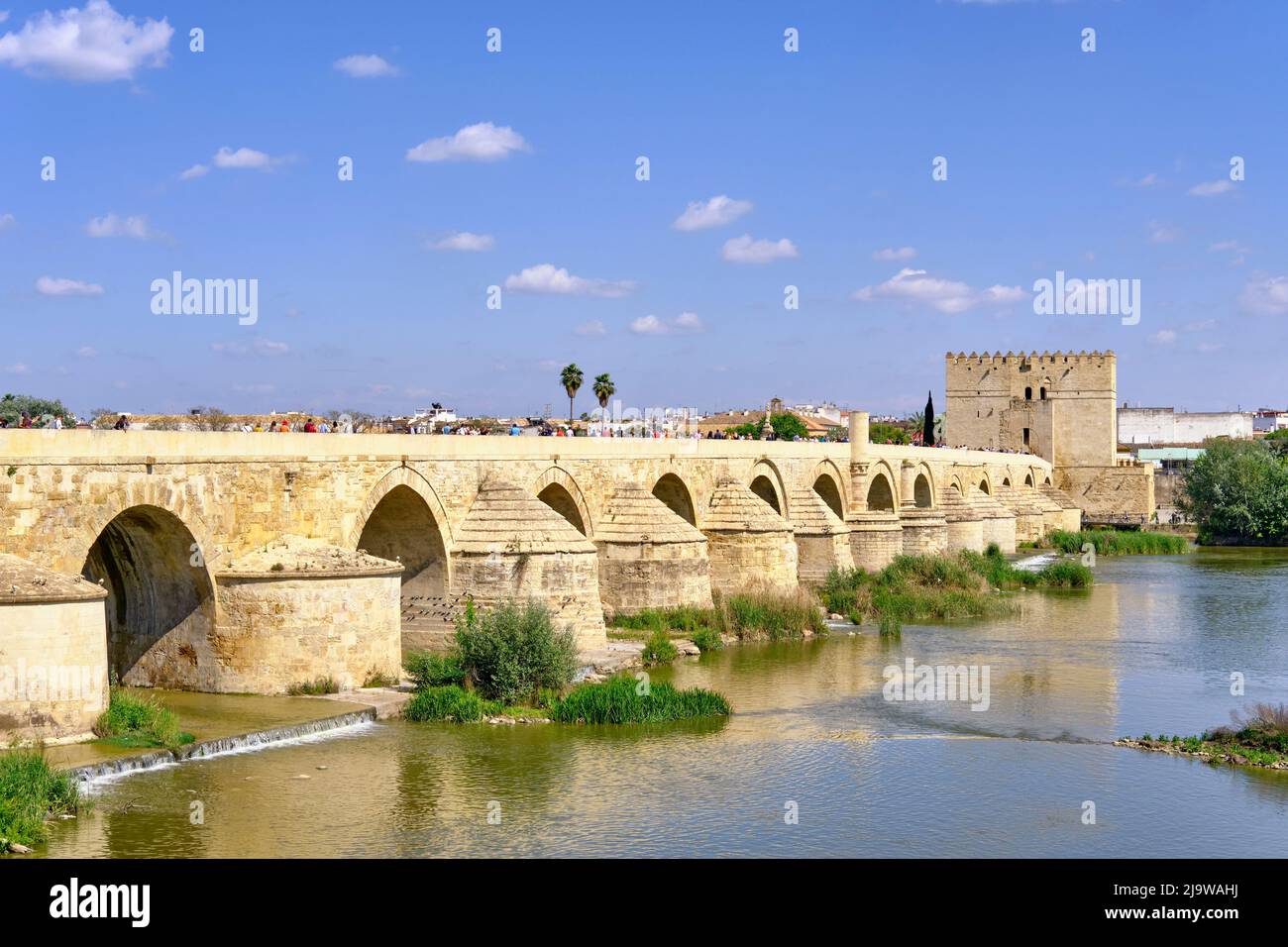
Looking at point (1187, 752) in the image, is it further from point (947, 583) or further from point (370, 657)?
point (947, 583)

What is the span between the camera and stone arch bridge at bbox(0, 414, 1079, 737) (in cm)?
1309

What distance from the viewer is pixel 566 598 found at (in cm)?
1892

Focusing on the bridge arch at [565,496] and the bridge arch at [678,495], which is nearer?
the bridge arch at [565,496]

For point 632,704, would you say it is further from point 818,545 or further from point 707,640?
point 818,545

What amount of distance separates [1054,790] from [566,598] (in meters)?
7.76

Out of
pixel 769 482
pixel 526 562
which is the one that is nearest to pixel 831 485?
pixel 769 482

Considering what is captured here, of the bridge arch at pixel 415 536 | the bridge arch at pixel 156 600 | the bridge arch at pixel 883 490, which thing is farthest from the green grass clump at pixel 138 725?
the bridge arch at pixel 883 490

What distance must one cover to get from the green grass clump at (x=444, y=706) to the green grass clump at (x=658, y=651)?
14.8 ft

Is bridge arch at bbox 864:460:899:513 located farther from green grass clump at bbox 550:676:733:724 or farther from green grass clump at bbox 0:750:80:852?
green grass clump at bbox 0:750:80:852

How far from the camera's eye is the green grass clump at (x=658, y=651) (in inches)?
768

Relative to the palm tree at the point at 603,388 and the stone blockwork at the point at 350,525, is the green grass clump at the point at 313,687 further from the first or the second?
the palm tree at the point at 603,388

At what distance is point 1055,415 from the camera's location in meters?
60.6

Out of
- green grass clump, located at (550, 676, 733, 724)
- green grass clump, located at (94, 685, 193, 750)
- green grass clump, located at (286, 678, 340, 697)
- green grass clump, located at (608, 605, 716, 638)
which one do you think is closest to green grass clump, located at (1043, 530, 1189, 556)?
green grass clump, located at (608, 605, 716, 638)
